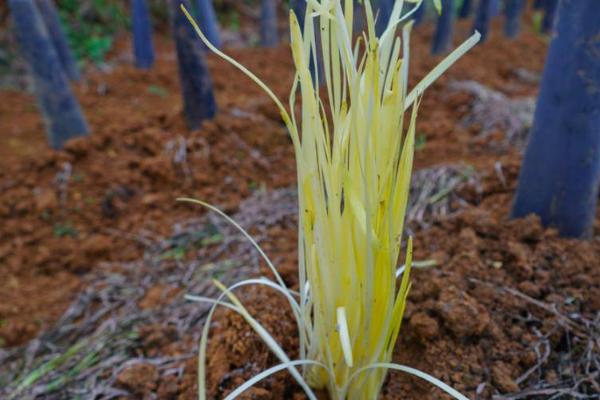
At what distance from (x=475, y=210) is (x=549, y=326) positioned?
0.51 metres

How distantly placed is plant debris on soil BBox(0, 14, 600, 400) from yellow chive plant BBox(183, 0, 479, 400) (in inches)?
8.1

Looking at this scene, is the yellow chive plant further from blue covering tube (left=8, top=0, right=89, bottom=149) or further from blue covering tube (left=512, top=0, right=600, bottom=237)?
blue covering tube (left=8, top=0, right=89, bottom=149)

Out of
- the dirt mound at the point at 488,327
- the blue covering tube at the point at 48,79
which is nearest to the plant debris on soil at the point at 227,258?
the dirt mound at the point at 488,327

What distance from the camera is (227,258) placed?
1875mm

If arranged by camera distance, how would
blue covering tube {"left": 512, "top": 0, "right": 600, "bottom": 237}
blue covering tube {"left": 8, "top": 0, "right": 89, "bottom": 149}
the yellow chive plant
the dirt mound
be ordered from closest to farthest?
the yellow chive plant < the dirt mound < blue covering tube {"left": 512, "top": 0, "right": 600, "bottom": 237} < blue covering tube {"left": 8, "top": 0, "right": 89, "bottom": 149}

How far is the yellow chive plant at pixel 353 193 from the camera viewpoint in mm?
803

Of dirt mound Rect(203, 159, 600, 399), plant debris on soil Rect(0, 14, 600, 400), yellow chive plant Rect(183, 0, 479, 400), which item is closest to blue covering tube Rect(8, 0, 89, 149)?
plant debris on soil Rect(0, 14, 600, 400)

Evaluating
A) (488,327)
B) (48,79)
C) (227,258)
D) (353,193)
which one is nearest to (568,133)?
(488,327)

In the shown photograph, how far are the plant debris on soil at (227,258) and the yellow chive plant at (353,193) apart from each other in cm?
21

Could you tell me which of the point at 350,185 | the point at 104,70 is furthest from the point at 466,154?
the point at 104,70

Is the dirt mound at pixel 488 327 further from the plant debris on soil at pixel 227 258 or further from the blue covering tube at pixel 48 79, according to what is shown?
the blue covering tube at pixel 48 79

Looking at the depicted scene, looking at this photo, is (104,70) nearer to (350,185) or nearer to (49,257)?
(49,257)

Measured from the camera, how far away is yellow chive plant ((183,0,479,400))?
80 centimetres

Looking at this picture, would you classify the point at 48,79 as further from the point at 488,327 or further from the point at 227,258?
the point at 488,327
